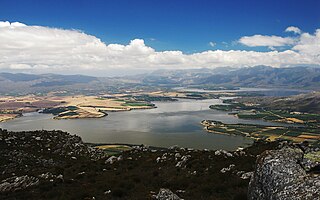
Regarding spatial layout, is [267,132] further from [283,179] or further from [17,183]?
[283,179]

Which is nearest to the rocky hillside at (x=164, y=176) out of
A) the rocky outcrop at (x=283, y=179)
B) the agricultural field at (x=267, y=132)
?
the rocky outcrop at (x=283, y=179)

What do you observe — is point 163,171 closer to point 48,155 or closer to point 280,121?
point 48,155

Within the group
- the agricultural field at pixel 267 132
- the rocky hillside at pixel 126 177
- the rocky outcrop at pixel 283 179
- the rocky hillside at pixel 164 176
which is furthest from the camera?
the agricultural field at pixel 267 132

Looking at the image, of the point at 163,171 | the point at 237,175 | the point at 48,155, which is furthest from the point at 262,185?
the point at 48,155

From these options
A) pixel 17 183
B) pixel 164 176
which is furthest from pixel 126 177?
pixel 17 183

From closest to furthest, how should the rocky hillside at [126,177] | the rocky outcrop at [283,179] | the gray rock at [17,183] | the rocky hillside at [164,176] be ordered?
1. the rocky outcrop at [283,179]
2. the rocky hillside at [164,176]
3. the rocky hillside at [126,177]
4. the gray rock at [17,183]

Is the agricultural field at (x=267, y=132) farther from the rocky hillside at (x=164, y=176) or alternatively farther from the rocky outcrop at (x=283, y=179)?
the rocky outcrop at (x=283, y=179)

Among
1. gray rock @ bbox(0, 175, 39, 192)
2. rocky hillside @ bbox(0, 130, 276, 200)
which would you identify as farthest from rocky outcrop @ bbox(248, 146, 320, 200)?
gray rock @ bbox(0, 175, 39, 192)
